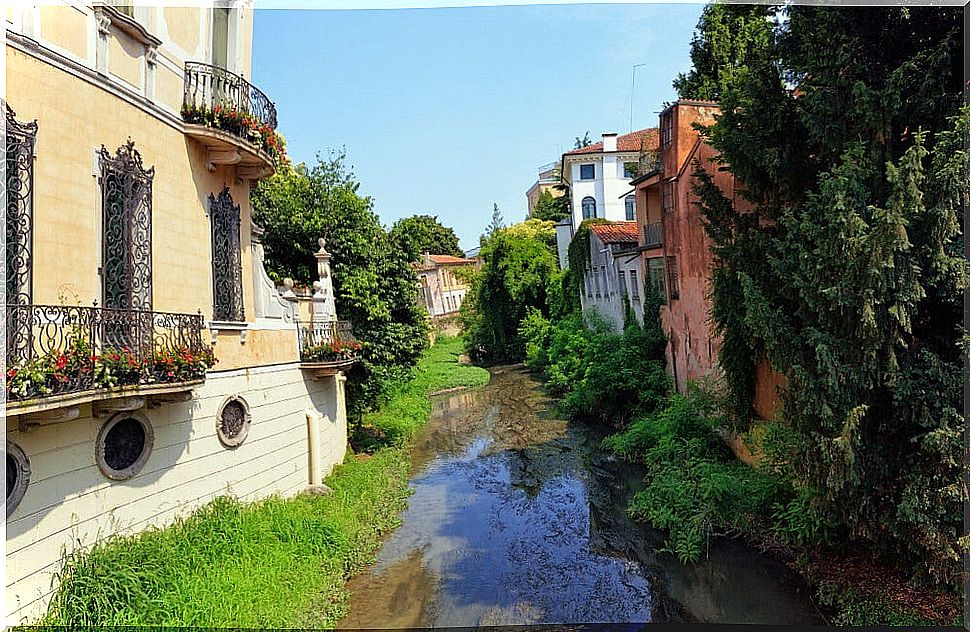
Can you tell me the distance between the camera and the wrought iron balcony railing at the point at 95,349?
5680mm

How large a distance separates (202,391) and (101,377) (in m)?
→ 2.39

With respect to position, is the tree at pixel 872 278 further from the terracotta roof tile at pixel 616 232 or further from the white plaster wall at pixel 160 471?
the terracotta roof tile at pixel 616 232

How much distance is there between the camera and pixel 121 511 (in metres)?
7.25

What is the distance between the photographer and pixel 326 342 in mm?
12453

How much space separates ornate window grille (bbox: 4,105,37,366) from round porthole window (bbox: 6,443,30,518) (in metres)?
1.03

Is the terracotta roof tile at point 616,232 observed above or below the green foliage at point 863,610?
above

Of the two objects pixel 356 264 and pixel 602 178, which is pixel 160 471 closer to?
pixel 356 264

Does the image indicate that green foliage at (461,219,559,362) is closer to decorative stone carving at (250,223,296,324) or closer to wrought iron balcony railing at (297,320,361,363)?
wrought iron balcony railing at (297,320,361,363)

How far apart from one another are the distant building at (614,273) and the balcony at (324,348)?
35.1 feet

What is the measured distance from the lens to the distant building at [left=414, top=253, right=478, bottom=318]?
184 feet

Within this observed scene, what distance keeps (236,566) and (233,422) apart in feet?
7.45

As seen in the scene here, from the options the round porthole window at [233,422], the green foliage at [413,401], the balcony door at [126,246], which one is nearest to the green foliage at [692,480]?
the green foliage at [413,401]

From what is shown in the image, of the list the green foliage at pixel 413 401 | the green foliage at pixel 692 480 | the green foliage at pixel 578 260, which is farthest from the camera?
the green foliage at pixel 578 260

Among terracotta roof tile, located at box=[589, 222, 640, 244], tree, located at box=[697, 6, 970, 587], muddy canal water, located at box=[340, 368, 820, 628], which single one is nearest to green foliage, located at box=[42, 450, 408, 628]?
muddy canal water, located at box=[340, 368, 820, 628]
